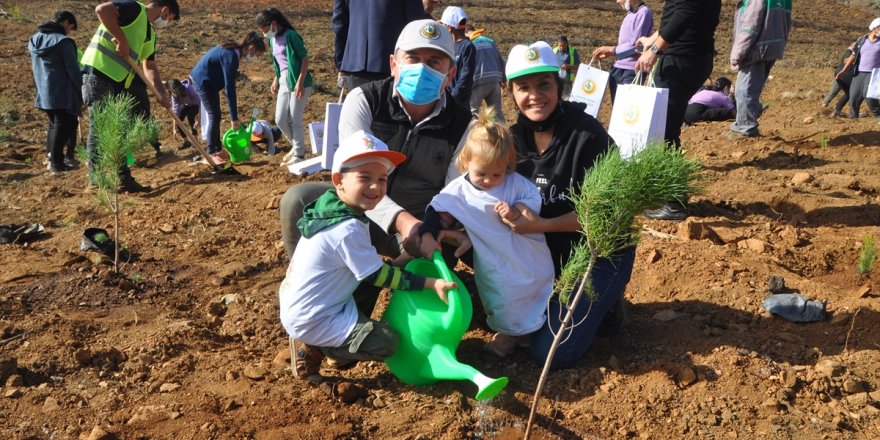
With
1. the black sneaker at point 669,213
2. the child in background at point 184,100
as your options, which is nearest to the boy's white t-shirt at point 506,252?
the black sneaker at point 669,213

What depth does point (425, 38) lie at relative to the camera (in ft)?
10.7

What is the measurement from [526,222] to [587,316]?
1.66ft

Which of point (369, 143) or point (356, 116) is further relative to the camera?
point (356, 116)

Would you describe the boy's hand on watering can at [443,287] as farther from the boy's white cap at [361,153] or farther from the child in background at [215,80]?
the child in background at [215,80]

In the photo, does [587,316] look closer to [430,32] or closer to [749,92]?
[430,32]

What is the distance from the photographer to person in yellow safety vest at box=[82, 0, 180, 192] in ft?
19.6

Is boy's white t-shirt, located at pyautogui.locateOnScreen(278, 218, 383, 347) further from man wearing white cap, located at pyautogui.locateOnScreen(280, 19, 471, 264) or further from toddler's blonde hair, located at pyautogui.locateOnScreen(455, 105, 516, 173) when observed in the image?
toddler's blonde hair, located at pyautogui.locateOnScreen(455, 105, 516, 173)

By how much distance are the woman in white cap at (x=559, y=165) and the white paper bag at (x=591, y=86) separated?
3.13 metres

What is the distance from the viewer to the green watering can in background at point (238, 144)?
783cm

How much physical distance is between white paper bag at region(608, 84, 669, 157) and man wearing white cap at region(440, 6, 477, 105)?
66.0 inches

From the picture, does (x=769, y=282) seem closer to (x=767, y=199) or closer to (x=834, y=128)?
(x=767, y=199)

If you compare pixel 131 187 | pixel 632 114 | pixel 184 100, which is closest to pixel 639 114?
pixel 632 114

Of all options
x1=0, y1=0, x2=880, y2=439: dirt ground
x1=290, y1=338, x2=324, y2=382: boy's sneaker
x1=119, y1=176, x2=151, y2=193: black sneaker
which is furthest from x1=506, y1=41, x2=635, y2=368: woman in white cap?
x1=119, y1=176, x2=151, y2=193: black sneaker

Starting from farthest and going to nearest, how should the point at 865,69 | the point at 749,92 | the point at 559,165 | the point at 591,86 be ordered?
the point at 865,69
the point at 749,92
the point at 591,86
the point at 559,165
